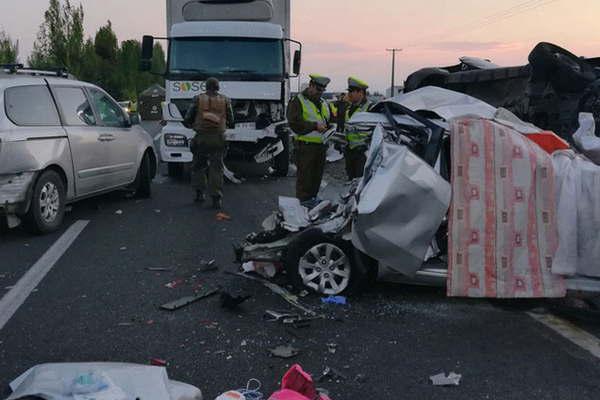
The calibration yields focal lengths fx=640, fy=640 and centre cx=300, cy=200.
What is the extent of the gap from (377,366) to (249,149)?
333 inches

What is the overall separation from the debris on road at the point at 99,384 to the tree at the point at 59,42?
4760 centimetres

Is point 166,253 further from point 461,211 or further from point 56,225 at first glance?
point 461,211

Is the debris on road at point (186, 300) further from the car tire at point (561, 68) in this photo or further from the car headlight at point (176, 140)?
the car headlight at point (176, 140)

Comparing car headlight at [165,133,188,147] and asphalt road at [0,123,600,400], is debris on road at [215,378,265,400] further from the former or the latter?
car headlight at [165,133,188,147]

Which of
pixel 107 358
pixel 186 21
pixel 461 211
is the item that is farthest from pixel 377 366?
pixel 186 21

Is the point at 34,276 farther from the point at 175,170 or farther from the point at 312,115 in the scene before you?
the point at 175,170

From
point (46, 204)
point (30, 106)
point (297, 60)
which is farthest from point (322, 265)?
point (297, 60)

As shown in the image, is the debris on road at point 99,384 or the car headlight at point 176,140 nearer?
the debris on road at point 99,384

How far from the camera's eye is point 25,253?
21.1 feet

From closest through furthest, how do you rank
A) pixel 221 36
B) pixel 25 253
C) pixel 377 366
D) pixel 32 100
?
pixel 377 366 → pixel 25 253 → pixel 32 100 → pixel 221 36

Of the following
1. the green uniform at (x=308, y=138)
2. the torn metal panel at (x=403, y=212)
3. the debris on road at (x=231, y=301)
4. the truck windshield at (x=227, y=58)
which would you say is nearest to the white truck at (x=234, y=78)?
the truck windshield at (x=227, y=58)

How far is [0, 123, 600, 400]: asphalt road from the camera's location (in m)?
3.61

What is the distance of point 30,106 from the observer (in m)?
7.21

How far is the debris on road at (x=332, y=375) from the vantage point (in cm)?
362
